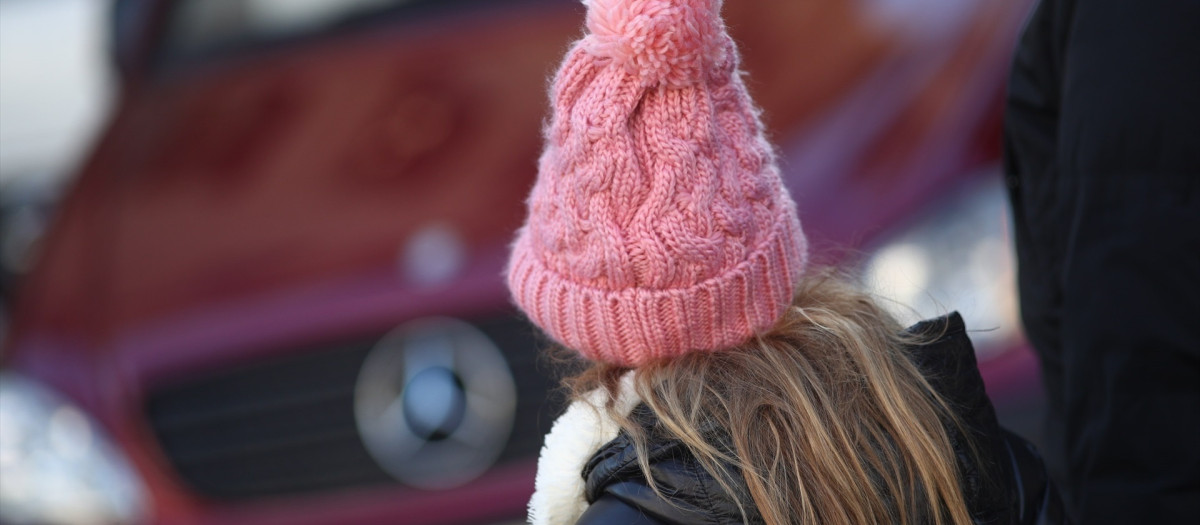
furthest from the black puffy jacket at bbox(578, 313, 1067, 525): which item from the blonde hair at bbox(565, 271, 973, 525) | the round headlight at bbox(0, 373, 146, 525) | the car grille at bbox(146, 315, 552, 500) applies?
the round headlight at bbox(0, 373, 146, 525)

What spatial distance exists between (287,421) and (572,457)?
51.5 inches

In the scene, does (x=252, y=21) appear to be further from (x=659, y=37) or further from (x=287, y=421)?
(x=659, y=37)

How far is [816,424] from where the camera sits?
4.12ft

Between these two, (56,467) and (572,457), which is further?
(56,467)

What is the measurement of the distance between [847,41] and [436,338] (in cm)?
110

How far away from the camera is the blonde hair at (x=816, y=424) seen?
123cm

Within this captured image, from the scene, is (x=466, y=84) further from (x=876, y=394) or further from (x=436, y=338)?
(x=876, y=394)

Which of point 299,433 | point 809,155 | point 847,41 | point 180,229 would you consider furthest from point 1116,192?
point 180,229

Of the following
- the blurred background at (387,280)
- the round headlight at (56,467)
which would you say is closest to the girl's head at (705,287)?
the blurred background at (387,280)

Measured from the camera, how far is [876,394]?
131 centimetres

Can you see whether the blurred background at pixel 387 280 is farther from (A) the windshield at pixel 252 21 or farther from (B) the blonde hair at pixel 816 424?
(B) the blonde hair at pixel 816 424

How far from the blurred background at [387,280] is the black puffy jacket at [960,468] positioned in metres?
0.76

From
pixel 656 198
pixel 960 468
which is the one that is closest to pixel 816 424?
pixel 960 468

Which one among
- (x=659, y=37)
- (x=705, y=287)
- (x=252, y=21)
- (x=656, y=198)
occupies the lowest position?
(x=705, y=287)
